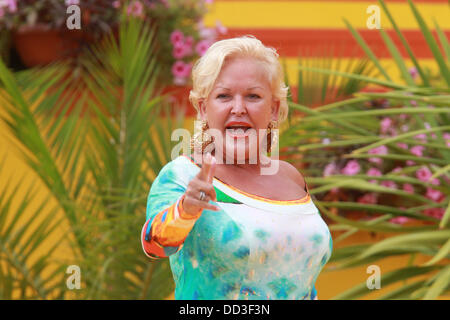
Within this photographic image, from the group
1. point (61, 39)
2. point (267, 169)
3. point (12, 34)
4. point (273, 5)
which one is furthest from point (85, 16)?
point (267, 169)

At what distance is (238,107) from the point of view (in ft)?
3.75

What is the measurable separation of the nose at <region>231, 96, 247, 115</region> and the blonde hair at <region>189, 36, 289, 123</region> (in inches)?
2.2

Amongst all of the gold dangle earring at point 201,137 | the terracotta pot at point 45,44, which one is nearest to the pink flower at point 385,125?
the terracotta pot at point 45,44

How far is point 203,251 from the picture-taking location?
113 centimetres

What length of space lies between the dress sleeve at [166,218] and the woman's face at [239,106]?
0.33 ft

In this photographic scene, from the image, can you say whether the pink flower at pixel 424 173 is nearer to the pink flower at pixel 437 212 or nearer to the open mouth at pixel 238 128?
the pink flower at pixel 437 212

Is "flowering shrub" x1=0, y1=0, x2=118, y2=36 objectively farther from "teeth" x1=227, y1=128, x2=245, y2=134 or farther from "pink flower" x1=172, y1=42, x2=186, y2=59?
"teeth" x1=227, y1=128, x2=245, y2=134

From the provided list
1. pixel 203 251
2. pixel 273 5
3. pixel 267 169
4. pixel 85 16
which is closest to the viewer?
pixel 203 251

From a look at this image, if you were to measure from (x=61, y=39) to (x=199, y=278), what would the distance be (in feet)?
8.17

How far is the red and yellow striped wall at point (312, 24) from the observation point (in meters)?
4.00

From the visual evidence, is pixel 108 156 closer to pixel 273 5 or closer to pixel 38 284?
pixel 38 284

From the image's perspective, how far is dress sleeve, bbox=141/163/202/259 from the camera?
1.06 meters

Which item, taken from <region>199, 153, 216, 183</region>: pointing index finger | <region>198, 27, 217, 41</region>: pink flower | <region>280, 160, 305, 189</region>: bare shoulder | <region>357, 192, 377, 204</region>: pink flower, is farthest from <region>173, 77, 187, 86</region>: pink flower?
<region>199, 153, 216, 183</region>: pointing index finger

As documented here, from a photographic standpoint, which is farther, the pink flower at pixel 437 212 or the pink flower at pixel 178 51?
the pink flower at pixel 178 51
